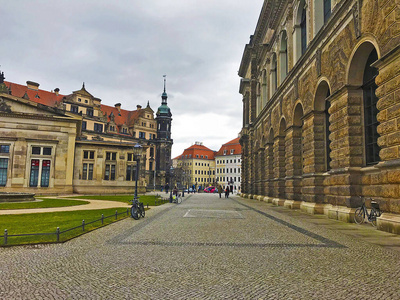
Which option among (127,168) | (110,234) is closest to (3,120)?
(127,168)

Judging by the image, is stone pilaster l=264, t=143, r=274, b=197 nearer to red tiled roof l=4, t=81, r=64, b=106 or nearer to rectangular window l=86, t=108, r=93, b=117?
rectangular window l=86, t=108, r=93, b=117

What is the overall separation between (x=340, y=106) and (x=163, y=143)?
8697 cm

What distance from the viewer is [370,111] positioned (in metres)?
13.2

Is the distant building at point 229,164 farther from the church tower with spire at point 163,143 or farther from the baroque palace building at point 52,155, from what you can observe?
the baroque palace building at point 52,155

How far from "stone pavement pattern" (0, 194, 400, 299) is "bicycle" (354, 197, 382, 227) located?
7.66 ft

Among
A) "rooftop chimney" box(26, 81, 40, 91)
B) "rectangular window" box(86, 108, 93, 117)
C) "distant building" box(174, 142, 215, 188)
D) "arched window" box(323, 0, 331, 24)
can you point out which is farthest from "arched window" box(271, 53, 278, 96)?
"distant building" box(174, 142, 215, 188)

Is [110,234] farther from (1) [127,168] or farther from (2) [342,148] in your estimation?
(1) [127,168]

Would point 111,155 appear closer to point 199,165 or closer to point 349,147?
point 349,147

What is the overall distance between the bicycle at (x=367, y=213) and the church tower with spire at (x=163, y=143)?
3430 inches

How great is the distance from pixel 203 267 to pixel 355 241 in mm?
5226

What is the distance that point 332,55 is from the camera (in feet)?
50.6

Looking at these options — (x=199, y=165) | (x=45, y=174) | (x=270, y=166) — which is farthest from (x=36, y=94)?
(x=199, y=165)

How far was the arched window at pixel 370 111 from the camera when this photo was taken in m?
12.8

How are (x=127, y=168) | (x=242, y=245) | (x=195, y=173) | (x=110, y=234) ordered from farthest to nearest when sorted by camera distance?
(x=195, y=173), (x=127, y=168), (x=110, y=234), (x=242, y=245)
